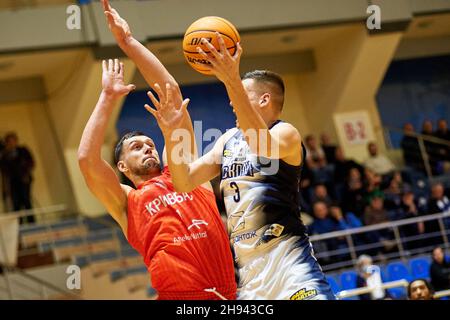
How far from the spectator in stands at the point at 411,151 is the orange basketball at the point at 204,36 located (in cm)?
1100

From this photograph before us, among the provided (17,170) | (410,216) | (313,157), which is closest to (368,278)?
(410,216)

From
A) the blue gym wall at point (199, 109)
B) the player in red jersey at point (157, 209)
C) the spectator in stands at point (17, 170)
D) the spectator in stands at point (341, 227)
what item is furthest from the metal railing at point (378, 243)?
the player in red jersey at point (157, 209)

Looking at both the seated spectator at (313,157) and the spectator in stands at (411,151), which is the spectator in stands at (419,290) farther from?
the spectator in stands at (411,151)

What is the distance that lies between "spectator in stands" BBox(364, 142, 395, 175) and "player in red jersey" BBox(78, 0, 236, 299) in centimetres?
990

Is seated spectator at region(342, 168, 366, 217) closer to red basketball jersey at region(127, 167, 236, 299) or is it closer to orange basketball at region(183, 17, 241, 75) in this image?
red basketball jersey at region(127, 167, 236, 299)

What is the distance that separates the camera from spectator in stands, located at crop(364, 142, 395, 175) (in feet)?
47.5

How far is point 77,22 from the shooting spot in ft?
41.5

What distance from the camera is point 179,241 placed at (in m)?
4.50

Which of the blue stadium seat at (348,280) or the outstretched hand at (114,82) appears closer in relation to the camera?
the outstretched hand at (114,82)

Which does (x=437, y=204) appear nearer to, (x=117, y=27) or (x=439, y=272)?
(x=439, y=272)

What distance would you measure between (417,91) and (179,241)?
13.7 meters

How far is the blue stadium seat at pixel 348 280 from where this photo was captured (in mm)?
10570

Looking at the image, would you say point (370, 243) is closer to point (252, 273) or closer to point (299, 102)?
point (299, 102)
